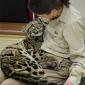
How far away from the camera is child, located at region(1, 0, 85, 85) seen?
127 cm

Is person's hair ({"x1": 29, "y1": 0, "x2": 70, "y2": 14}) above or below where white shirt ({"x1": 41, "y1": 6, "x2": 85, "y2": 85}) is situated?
above

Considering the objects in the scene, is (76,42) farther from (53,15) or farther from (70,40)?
(53,15)

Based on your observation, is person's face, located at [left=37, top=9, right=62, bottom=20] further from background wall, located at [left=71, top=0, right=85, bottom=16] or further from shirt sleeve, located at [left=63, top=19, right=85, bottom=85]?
background wall, located at [left=71, top=0, right=85, bottom=16]

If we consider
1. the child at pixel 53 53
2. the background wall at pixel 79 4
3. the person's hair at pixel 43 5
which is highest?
the person's hair at pixel 43 5

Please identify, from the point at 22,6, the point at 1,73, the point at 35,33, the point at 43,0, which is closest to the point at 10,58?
the point at 1,73

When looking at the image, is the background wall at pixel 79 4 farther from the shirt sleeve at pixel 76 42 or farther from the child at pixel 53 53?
the shirt sleeve at pixel 76 42

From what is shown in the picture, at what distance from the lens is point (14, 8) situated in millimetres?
2520

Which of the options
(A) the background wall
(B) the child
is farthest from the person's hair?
(A) the background wall

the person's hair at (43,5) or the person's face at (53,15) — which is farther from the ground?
the person's hair at (43,5)

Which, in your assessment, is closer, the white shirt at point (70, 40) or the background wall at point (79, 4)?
the white shirt at point (70, 40)

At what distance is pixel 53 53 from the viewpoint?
1399 mm

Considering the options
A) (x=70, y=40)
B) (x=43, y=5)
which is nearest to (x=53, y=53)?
(x=70, y=40)

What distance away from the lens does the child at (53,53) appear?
1265 mm

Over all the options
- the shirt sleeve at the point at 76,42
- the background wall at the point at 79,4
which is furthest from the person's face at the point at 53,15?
the background wall at the point at 79,4
